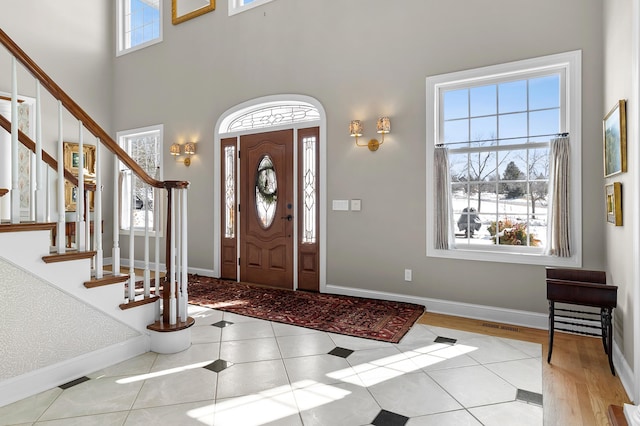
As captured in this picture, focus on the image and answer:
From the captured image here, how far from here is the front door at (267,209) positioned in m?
5.11

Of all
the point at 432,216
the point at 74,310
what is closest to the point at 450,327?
the point at 432,216

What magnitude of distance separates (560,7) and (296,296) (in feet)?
13.2

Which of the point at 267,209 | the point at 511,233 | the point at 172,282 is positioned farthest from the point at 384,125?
the point at 172,282

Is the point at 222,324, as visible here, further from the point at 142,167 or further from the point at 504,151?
the point at 142,167

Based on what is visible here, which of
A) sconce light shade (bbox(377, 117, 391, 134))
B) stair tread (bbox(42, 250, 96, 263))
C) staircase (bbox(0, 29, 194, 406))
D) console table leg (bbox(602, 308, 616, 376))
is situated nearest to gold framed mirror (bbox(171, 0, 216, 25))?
sconce light shade (bbox(377, 117, 391, 134))

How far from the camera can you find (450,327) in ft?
11.7

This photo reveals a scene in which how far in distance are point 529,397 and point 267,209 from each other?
3.79m

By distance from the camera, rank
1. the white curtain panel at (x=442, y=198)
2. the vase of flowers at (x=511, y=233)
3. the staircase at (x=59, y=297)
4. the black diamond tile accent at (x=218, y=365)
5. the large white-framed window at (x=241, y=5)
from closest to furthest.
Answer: the staircase at (x=59, y=297) < the black diamond tile accent at (x=218, y=365) < the vase of flowers at (x=511, y=233) < the white curtain panel at (x=442, y=198) < the large white-framed window at (x=241, y=5)

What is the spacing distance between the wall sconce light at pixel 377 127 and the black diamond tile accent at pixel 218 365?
280 cm

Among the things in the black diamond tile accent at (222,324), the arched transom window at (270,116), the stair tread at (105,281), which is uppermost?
the arched transom window at (270,116)

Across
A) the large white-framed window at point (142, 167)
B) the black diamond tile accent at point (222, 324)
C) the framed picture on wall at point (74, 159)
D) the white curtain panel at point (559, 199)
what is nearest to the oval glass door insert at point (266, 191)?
the black diamond tile accent at point (222, 324)

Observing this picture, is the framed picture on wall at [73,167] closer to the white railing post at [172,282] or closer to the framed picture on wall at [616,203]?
the white railing post at [172,282]

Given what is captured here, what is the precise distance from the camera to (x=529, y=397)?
2281mm

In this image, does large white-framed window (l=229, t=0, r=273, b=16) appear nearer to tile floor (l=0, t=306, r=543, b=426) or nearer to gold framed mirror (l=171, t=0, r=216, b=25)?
gold framed mirror (l=171, t=0, r=216, b=25)
